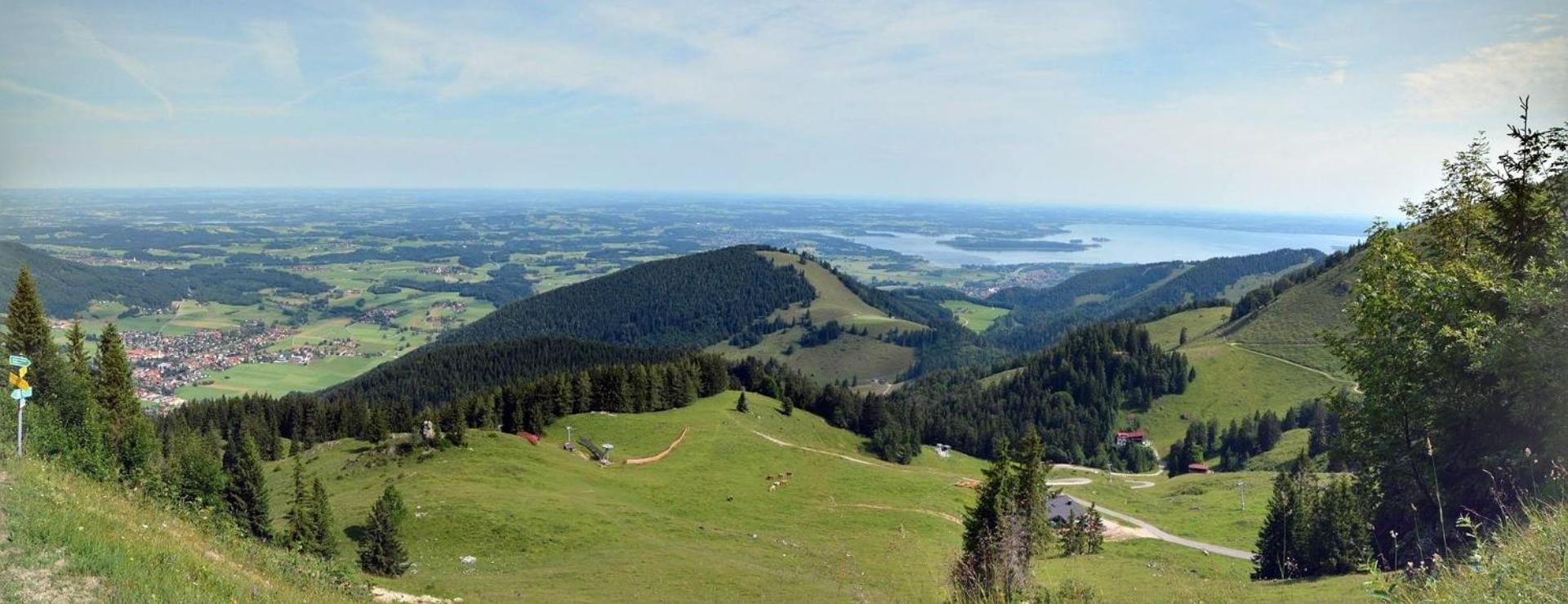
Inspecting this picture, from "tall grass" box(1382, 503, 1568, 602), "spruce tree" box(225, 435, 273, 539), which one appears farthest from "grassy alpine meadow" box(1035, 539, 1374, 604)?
"spruce tree" box(225, 435, 273, 539)

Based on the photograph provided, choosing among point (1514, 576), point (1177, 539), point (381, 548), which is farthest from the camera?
point (1177, 539)

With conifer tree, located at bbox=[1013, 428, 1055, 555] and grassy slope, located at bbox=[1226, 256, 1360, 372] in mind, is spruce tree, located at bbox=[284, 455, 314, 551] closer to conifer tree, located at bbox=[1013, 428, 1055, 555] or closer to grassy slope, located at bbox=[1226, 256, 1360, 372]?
conifer tree, located at bbox=[1013, 428, 1055, 555]

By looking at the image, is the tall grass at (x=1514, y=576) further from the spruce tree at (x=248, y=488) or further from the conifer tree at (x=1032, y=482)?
the spruce tree at (x=248, y=488)

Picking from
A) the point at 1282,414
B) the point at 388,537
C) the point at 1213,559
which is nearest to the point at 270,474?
the point at 388,537

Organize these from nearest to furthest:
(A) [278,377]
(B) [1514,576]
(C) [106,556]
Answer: (B) [1514,576] < (C) [106,556] < (A) [278,377]

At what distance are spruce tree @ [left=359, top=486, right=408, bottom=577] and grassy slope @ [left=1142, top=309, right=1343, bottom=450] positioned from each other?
432 ft

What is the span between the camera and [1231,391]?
459 feet

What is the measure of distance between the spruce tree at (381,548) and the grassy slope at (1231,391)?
132 meters

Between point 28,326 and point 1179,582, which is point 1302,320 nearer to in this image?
point 1179,582

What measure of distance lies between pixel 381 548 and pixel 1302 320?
17942cm

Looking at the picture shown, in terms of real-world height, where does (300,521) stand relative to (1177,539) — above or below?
above

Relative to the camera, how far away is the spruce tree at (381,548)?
105 feet

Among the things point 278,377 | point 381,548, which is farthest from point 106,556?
point 278,377

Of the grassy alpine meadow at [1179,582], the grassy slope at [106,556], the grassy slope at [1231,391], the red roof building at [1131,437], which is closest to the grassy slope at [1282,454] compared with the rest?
the grassy slope at [1231,391]
